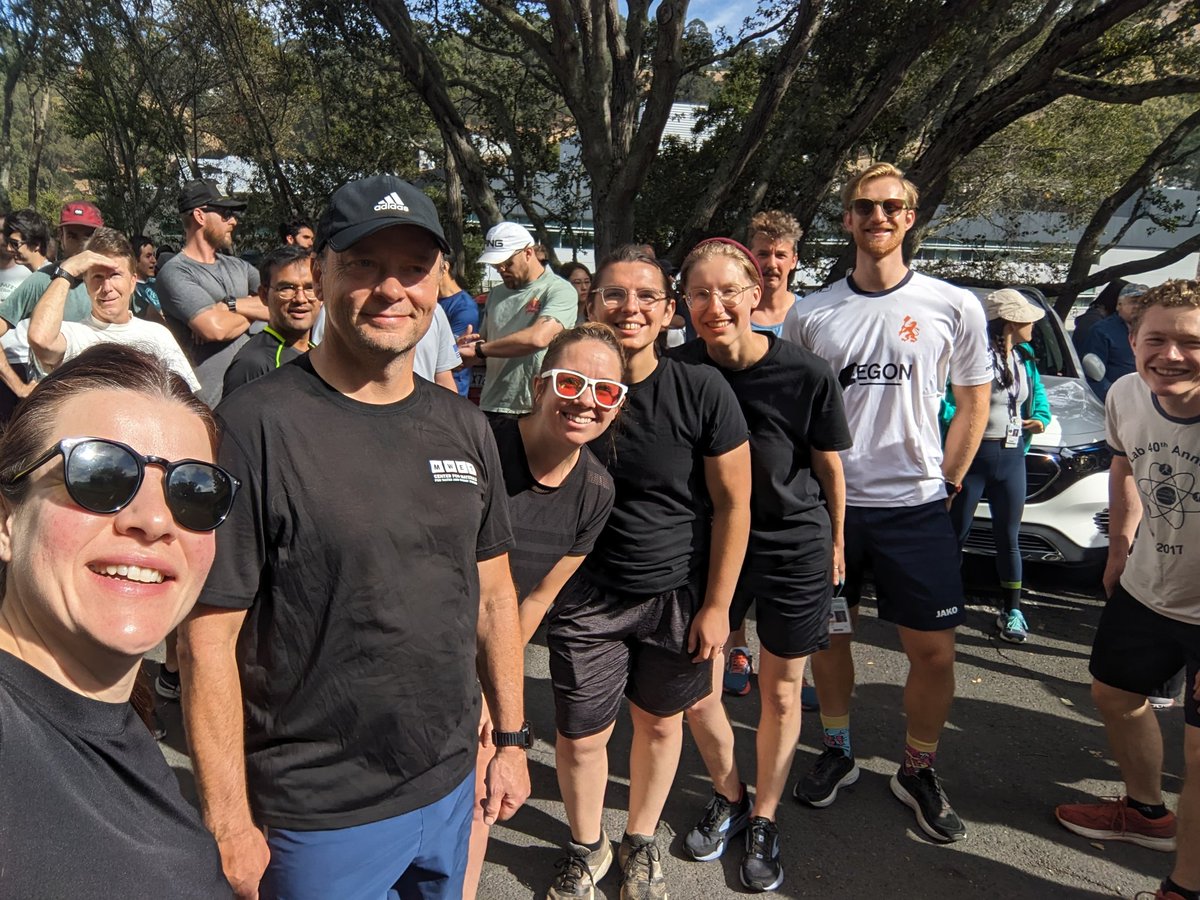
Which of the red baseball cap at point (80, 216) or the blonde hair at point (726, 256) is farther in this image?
the red baseball cap at point (80, 216)

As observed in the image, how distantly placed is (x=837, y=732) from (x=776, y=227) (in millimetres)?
2478

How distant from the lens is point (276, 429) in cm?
145

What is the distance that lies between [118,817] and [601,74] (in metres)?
10.3

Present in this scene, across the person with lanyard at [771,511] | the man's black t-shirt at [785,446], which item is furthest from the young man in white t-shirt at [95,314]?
the man's black t-shirt at [785,446]

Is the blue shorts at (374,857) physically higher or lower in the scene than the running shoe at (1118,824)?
higher

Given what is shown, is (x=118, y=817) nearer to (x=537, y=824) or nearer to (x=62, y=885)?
(x=62, y=885)

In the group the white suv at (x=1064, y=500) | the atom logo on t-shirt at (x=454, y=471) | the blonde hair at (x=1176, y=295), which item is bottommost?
the white suv at (x=1064, y=500)

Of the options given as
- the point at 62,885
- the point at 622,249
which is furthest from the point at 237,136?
the point at 62,885

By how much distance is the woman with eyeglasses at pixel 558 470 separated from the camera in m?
2.19

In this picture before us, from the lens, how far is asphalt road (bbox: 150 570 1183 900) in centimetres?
277

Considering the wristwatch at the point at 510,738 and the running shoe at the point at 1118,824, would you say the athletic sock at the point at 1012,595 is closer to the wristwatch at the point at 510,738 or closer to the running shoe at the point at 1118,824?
the running shoe at the point at 1118,824

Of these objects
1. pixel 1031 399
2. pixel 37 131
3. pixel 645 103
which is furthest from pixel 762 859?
pixel 37 131

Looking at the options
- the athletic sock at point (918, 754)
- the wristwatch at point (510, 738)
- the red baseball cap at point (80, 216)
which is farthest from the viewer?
the red baseball cap at point (80, 216)

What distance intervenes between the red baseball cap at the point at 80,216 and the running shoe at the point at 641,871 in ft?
17.0
